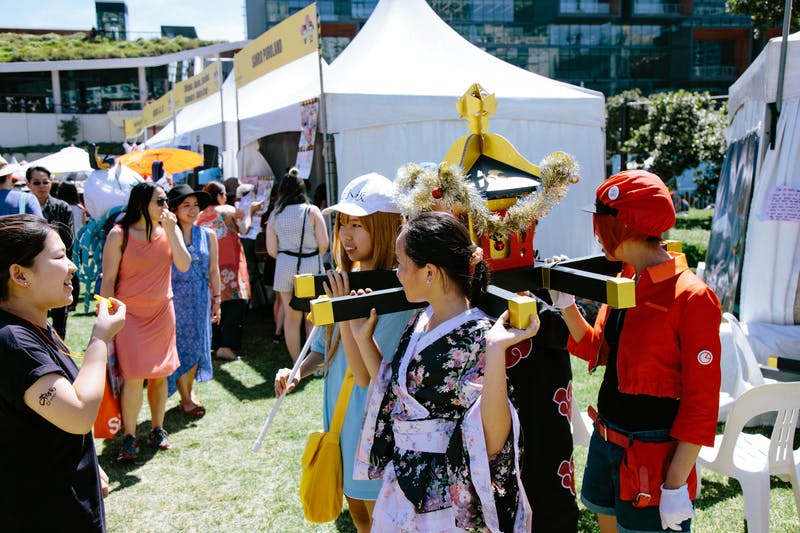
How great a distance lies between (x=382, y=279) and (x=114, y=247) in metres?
2.76

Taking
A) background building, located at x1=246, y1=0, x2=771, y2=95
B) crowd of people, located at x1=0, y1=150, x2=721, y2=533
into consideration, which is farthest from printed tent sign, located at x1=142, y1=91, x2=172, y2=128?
background building, located at x1=246, y1=0, x2=771, y2=95

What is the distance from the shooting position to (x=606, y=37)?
5184 centimetres

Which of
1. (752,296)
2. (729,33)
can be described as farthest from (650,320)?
(729,33)

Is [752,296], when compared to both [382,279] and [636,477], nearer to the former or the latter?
[636,477]

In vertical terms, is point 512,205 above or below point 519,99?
below

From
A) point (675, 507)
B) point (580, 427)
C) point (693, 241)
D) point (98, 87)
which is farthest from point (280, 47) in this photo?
point (98, 87)

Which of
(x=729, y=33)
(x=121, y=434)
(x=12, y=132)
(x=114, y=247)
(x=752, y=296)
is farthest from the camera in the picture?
(x=729, y=33)

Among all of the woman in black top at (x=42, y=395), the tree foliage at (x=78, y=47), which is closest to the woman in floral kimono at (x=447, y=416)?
the woman in black top at (x=42, y=395)

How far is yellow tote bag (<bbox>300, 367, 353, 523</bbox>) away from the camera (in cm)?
229

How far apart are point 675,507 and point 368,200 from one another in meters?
1.36

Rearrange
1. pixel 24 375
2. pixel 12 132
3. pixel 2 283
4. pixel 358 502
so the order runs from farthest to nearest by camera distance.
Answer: pixel 12 132 < pixel 358 502 < pixel 2 283 < pixel 24 375

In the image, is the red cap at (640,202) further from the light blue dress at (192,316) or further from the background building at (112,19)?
the background building at (112,19)

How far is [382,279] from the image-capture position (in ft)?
6.19

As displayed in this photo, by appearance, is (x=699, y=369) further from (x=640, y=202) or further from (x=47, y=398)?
(x=47, y=398)
